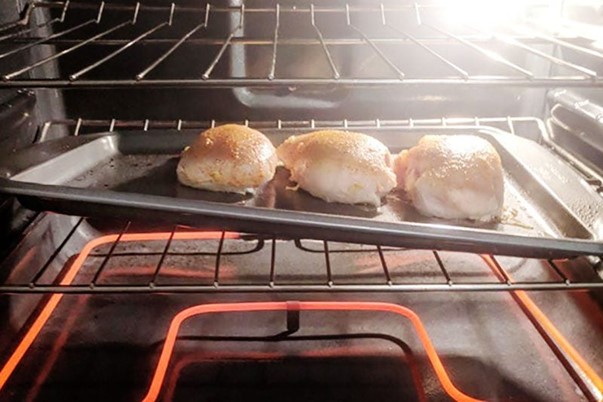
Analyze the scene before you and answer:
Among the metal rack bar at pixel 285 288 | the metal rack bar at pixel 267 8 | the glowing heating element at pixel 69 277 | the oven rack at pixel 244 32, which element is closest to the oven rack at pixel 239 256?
the glowing heating element at pixel 69 277

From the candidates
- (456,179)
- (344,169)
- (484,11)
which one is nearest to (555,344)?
(456,179)

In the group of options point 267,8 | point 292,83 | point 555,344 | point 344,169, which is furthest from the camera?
point 267,8

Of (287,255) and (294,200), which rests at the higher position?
(294,200)

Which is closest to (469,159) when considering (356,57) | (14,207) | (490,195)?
(490,195)

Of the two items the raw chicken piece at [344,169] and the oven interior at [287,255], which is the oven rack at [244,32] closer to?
the oven interior at [287,255]

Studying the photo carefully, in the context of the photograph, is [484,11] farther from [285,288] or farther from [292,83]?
[285,288]

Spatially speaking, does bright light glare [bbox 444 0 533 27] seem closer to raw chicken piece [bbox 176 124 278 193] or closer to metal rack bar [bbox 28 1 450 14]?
metal rack bar [bbox 28 1 450 14]

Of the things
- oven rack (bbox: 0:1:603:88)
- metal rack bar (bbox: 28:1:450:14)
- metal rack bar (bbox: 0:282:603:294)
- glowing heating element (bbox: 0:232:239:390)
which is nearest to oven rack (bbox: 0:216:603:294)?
glowing heating element (bbox: 0:232:239:390)
